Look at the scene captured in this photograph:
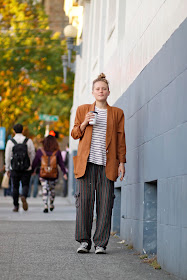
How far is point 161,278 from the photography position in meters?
5.73

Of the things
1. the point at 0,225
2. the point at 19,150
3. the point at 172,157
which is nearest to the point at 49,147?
the point at 19,150

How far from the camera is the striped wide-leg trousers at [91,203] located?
7.43 metres

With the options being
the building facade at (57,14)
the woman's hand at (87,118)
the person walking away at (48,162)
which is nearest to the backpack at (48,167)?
the person walking away at (48,162)

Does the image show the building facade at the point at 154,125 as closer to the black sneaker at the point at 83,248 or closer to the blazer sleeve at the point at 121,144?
the blazer sleeve at the point at 121,144

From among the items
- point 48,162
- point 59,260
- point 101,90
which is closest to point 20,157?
point 48,162

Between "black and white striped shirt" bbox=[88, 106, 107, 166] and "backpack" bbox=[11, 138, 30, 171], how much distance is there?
7.26 meters

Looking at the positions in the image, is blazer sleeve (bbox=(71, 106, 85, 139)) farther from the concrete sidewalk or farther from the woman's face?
the concrete sidewalk

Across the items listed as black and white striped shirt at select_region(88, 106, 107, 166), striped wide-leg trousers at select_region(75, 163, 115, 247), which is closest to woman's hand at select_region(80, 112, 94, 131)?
black and white striped shirt at select_region(88, 106, 107, 166)

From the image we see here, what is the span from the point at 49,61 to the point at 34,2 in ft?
12.3

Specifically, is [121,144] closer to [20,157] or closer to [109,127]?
[109,127]

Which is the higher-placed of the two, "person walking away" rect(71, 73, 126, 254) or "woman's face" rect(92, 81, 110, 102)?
"woman's face" rect(92, 81, 110, 102)

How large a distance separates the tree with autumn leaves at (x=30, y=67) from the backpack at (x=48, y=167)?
1849cm

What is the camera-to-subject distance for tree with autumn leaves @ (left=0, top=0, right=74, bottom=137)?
34.1 metres

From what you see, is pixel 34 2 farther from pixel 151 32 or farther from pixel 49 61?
pixel 151 32
